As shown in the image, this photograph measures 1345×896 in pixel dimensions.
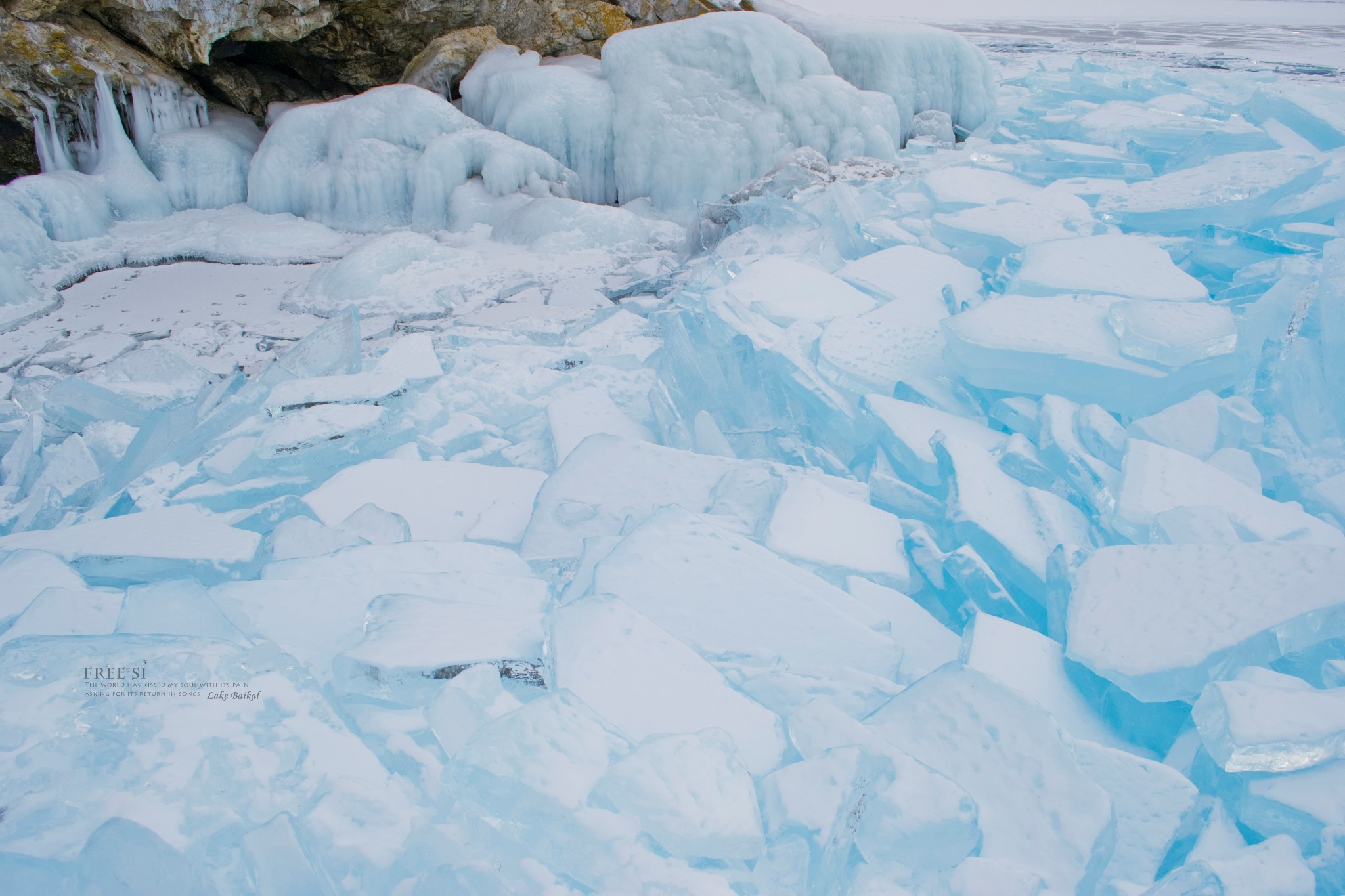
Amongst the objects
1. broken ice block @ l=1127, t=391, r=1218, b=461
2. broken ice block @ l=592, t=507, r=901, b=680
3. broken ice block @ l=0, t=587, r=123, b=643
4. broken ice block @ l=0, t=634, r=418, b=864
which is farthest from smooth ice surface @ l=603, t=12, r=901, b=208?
broken ice block @ l=0, t=634, r=418, b=864

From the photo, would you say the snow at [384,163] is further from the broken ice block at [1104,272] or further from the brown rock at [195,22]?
the broken ice block at [1104,272]

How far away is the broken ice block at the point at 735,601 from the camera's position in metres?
1.06

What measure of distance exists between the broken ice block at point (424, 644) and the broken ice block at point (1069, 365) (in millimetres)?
1119

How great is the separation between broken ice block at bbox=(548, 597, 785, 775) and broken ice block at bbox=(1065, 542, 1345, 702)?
1.53 ft

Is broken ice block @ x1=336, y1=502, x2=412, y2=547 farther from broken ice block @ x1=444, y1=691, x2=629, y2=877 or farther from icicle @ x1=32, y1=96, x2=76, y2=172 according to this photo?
icicle @ x1=32, y1=96, x2=76, y2=172

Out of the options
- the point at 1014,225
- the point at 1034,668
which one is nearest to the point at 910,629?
the point at 1034,668

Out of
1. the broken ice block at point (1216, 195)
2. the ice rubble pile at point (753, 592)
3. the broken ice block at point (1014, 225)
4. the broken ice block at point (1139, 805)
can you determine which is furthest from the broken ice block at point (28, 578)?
the broken ice block at point (1216, 195)

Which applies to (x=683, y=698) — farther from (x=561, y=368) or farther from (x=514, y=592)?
(x=561, y=368)

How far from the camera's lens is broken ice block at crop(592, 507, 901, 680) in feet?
3.48

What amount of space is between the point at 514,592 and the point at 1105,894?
83 centimetres

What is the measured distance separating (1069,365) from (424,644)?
1351 millimetres

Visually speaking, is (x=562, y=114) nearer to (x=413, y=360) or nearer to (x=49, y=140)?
(x=49, y=140)

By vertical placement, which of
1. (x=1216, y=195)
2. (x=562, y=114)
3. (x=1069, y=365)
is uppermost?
(x=562, y=114)

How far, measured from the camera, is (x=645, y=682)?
94cm
